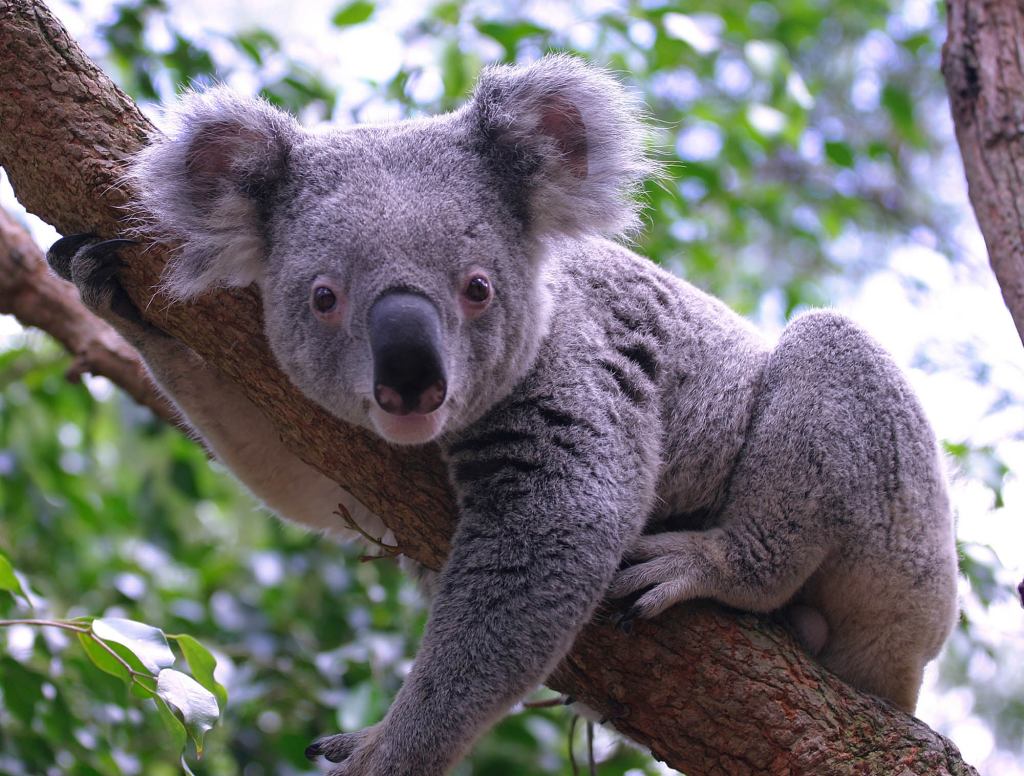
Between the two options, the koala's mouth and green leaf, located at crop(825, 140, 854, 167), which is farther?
green leaf, located at crop(825, 140, 854, 167)

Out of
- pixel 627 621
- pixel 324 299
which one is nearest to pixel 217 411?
pixel 324 299

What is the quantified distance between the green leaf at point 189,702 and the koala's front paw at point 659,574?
1061 millimetres

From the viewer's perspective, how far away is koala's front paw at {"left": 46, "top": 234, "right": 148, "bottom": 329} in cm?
272

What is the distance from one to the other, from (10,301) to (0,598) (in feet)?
4.66

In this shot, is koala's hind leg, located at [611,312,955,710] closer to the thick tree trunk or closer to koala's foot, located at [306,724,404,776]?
the thick tree trunk

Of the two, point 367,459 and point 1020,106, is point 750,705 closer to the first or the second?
point 367,459

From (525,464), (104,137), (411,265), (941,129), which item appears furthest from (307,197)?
(941,129)

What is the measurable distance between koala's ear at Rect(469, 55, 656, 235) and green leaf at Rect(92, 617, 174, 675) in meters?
1.45

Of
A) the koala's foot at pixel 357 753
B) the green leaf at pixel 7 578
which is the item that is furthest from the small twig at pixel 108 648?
the koala's foot at pixel 357 753

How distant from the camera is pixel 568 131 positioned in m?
2.92

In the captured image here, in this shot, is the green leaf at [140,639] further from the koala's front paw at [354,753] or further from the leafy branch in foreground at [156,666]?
the koala's front paw at [354,753]

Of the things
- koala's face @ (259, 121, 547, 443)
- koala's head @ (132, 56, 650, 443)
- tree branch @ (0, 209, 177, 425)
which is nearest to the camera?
koala's face @ (259, 121, 547, 443)

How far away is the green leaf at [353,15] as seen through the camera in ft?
13.5

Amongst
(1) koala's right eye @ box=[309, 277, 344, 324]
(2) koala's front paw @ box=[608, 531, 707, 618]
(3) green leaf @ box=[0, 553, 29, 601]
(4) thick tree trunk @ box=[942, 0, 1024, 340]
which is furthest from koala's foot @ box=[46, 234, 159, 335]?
(4) thick tree trunk @ box=[942, 0, 1024, 340]
